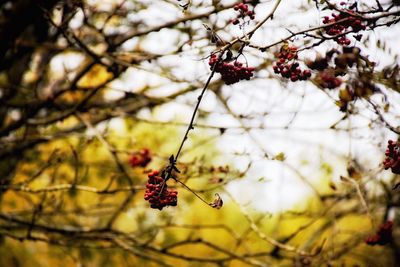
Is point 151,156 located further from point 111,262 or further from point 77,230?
point 111,262

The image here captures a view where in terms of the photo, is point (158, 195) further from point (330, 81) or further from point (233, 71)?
point (330, 81)

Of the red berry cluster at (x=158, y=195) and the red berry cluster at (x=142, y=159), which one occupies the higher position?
the red berry cluster at (x=158, y=195)

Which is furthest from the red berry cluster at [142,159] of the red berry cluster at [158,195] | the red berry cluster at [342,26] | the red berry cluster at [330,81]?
the red berry cluster at [342,26]

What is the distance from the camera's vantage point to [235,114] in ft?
10.9

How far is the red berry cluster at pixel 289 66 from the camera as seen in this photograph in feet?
5.91

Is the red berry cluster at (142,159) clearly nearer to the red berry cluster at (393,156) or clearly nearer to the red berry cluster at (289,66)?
the red berry cluster at (289,66)

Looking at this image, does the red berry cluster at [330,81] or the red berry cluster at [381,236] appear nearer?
the red berry cluster at [330,81]

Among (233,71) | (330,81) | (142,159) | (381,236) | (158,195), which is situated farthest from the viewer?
(142,159)

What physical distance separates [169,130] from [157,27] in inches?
124

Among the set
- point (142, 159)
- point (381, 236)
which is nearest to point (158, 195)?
point (381, 236)

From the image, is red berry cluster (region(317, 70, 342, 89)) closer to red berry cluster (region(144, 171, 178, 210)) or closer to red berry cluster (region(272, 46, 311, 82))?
red berry cluster (region(272, 46, 311, 82))

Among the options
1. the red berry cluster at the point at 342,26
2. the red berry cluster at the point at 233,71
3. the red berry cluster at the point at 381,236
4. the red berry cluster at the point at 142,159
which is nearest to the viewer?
the red berry cluster at the point at 342,26

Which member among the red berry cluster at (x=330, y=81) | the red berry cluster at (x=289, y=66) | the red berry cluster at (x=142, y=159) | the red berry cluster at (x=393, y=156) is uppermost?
the red berry cluster at (x=289, y=66)

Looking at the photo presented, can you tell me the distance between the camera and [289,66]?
6.18 feet
